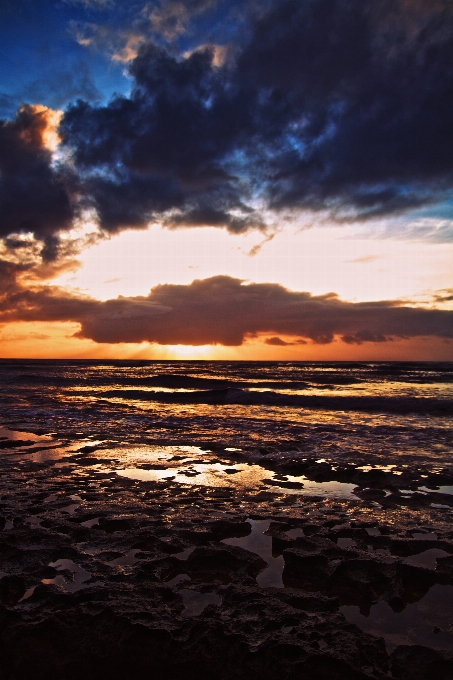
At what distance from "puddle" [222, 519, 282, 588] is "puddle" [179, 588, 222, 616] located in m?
0.54

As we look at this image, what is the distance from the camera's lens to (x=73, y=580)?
4.02 m

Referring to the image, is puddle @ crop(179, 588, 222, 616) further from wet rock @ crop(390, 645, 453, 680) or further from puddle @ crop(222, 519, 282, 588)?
wet rock @ crop(390, 645, 453, 680)

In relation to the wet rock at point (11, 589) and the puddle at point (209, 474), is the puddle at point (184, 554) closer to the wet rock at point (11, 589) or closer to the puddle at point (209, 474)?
the wet rock at point (11, 589)

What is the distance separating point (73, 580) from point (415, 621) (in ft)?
10.6

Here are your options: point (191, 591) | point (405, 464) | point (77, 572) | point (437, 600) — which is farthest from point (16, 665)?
point (405, 464)

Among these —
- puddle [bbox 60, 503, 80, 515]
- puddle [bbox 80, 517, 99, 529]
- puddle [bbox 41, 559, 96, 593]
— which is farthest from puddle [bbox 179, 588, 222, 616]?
puddle [bbox 60, 503, 80, 515]

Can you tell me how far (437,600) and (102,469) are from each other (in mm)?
6483

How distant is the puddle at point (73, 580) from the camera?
12.8ft

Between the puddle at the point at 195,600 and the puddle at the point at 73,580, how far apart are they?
1000 mm

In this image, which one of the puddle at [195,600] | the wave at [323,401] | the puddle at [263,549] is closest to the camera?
the puddle at [195,600]

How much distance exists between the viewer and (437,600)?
382cm

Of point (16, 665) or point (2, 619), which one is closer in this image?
point (16, 665)

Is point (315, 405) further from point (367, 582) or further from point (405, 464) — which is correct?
point (367, 582)

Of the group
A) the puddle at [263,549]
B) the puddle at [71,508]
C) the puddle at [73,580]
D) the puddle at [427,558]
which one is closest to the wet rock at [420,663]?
the puddle at [263,549]
